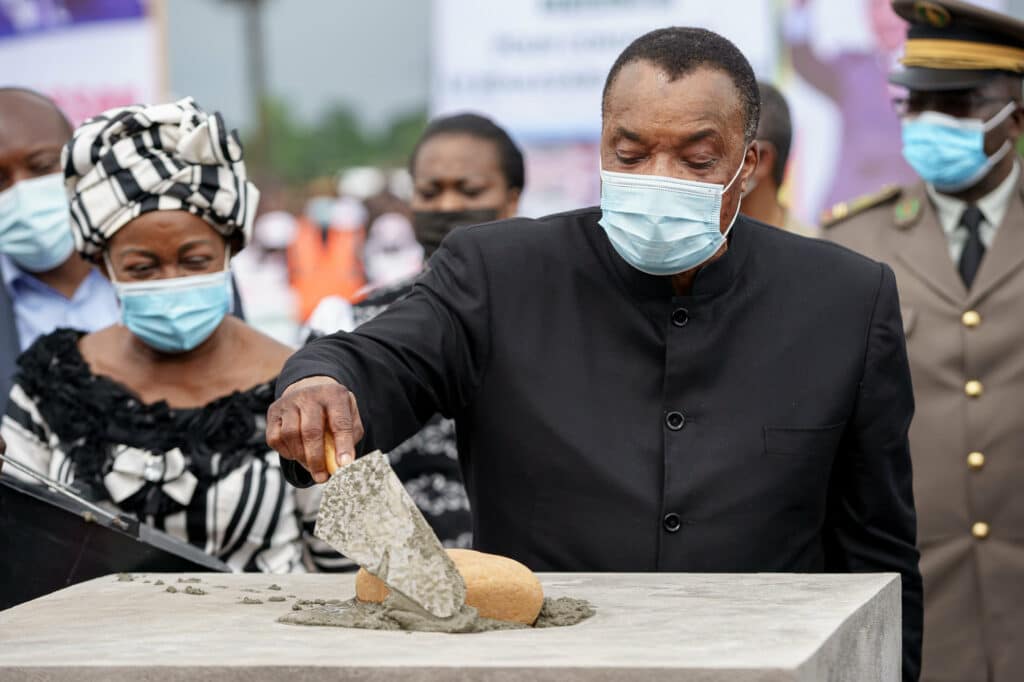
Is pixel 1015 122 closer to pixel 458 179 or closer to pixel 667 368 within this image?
pixel 458 179

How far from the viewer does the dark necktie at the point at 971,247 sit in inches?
228

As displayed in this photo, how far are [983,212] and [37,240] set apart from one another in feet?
10.4

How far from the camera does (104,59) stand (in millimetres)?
9781

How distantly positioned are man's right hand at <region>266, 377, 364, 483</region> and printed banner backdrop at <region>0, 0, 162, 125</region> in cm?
678

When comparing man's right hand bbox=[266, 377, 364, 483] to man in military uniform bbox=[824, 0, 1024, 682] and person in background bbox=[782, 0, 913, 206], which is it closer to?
man in military uniform bbox=[824, 0, 1024, 682]

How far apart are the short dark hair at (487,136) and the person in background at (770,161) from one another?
96 cm

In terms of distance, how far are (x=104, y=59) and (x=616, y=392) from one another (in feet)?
22.3

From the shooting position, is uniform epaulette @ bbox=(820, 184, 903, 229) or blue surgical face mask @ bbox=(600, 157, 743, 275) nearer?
blue surgical face mask @ bbox=(600, 157, 743, 275)

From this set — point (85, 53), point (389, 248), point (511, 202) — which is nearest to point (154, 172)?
point (511, 202)

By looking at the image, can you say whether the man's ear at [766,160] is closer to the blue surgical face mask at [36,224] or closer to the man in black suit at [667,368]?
the man in black suit at [667,368]

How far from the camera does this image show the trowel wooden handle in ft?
10.2

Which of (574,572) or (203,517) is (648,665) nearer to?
(574,572)

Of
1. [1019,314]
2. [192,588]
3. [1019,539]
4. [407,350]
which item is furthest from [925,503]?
[192,588]

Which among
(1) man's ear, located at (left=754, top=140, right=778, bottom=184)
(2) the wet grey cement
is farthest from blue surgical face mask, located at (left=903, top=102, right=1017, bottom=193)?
(2) the wet grey cement
